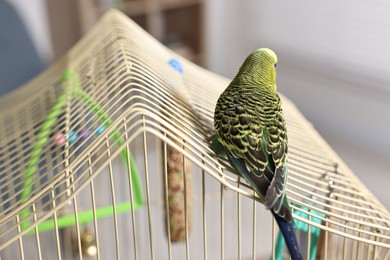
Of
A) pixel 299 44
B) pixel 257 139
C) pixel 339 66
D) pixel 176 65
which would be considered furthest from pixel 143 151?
pixel 299 44

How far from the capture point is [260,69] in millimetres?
848

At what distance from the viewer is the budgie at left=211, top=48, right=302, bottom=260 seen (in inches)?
28.1

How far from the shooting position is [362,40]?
247 centimetres

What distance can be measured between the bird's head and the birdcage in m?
0.13

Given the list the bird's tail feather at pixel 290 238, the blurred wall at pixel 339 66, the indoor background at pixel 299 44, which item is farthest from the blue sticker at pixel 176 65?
the blurred wall at pixel 339 66

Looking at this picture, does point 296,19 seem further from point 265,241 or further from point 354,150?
point 265,241

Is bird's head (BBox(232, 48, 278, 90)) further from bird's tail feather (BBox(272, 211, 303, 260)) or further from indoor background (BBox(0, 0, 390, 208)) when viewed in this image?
indoor background (BBox(0, 0, 390, 208))

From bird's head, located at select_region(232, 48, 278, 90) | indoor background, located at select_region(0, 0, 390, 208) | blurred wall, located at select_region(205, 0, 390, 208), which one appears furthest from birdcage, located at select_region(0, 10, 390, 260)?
blurred wall, located at select_region(205, 0, 390, 208)

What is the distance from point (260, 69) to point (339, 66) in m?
1.89

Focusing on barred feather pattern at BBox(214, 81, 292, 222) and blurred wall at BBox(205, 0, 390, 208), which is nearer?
barred feather pattern at BBox(214, 81, 292, 222)

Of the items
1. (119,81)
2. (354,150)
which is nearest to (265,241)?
(354,150)

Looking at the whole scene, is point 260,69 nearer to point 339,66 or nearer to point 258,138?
point 258,138

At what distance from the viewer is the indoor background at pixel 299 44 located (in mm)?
2391

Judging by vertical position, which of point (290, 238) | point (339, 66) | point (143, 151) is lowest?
point (290, 238)
